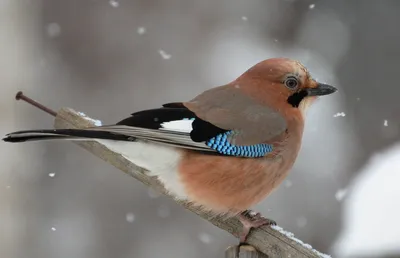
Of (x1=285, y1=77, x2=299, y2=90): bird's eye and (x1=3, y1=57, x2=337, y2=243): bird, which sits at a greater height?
(x1=285, y1=77, x2=299, y2=90): bird's eye

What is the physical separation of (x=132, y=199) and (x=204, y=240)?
0.53m

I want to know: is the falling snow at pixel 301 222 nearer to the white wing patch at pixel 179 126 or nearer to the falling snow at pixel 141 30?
the falling snow at pixel 141 30

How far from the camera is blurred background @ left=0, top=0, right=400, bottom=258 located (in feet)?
14.9

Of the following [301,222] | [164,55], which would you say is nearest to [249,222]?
[301,222]

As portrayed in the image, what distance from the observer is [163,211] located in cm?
452

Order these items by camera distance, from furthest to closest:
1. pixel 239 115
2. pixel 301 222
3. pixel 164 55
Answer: pixel 164 55 → pixel 301 222 → pixel 239 115

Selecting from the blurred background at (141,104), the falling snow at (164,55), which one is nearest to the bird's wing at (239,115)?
the blurred background at (141,104)

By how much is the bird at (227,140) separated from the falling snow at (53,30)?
9.44ft

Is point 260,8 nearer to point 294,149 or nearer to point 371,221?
point 371,221

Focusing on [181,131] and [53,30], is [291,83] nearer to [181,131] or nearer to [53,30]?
[181,131]

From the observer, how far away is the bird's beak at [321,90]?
7.09ft

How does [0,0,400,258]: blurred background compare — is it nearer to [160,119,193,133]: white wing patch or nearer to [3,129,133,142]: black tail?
[160,119,193,133]: white wing patch

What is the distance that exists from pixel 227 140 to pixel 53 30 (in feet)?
10.2

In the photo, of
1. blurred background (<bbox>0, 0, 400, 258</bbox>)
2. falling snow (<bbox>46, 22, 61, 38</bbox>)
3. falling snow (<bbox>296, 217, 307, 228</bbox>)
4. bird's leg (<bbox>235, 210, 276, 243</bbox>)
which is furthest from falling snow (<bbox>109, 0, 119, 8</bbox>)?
bird's leg (<bbox>235, 210, 276, 243</bbox>)
